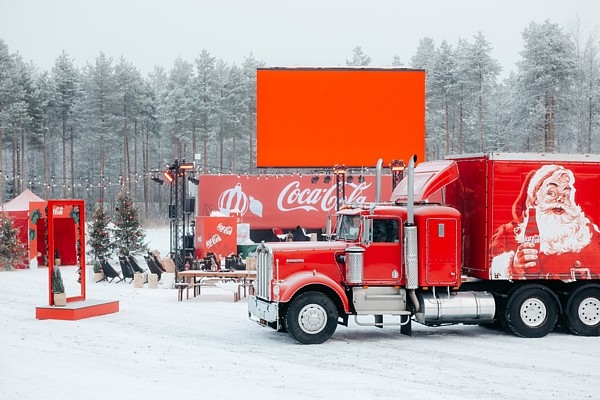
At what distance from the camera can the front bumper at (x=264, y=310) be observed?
13.4 meters

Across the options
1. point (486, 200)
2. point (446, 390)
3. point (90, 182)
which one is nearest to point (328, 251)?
point (486, 200)

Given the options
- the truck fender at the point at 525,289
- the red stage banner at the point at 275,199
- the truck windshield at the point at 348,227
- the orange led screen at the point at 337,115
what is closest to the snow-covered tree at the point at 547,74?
the red stage banner at the point at 275,199

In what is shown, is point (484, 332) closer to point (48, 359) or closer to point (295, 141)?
point (48, 359)

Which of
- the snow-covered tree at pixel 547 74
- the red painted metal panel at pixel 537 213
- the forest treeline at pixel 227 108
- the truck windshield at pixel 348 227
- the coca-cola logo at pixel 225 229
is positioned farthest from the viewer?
the forest treeline at pixel 227 108

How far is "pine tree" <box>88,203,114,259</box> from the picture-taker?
3148 centimetres

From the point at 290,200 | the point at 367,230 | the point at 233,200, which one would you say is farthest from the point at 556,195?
the point at 233,200

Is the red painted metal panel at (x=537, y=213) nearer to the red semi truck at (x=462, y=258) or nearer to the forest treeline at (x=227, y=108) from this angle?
the red semi truck at (x=462, y=258)

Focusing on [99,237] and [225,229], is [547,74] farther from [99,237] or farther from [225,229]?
[99,237]

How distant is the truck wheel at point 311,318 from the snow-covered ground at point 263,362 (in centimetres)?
23

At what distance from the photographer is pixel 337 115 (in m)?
28.8

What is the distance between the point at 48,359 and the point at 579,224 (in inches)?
349

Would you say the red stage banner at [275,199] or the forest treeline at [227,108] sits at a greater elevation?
the forest treeline at [227,108]

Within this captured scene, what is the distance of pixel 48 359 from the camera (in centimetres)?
1181

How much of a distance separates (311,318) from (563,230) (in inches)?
181
